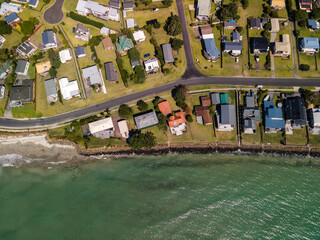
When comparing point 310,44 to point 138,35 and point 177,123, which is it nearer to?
point 177,123

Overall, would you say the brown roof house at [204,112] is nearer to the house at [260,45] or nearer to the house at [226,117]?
the house at [226,117]

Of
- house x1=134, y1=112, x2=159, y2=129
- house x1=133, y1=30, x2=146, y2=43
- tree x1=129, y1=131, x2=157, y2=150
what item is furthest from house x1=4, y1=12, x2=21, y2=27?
tree x1=129, y1=131, x2=157, y2=150

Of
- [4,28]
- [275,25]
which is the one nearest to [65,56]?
[4,28]

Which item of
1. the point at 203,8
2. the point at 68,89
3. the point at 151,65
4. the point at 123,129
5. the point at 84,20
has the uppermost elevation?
the point at 84,20

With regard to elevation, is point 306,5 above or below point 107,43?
above

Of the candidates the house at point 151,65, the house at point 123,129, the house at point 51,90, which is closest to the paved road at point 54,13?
the house at point 51,90

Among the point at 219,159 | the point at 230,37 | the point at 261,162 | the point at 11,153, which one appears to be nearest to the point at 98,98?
the point at 11,153
